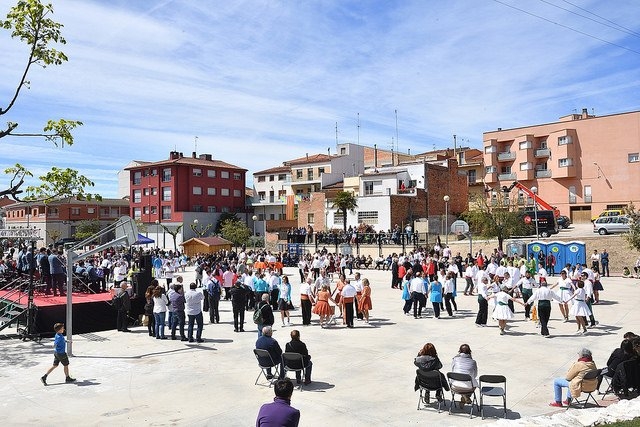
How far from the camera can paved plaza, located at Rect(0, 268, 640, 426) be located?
29.4 feet

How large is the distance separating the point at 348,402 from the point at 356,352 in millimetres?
3765

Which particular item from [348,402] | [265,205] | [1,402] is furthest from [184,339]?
[265,205]

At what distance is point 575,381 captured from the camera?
9008 mm

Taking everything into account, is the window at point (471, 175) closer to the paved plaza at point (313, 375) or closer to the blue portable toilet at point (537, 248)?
the blue portable toilet at point (537, 248)

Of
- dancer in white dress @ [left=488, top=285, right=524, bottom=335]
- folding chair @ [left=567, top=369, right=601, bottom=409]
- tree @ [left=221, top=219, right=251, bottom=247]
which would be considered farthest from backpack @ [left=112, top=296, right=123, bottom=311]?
tree @ [left=221, top=219, right=251, bottom=247]

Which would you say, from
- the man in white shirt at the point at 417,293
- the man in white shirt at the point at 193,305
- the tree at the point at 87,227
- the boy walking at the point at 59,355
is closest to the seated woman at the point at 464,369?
the man in white shirt at the point at 193,305

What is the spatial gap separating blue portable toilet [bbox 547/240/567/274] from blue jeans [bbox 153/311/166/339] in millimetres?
23177

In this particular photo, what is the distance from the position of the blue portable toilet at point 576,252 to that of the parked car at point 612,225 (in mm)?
12919

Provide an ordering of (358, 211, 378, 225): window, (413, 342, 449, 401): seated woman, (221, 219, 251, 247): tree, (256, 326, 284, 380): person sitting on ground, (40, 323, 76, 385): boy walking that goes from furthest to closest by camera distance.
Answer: (221, 219, 251, 247): tree → (358, 211, 378, 225): window → (40, 323, 76, 385): boy walking → (256, 326, 284, 380): person sitting on ground → (413, 342, 449, 401): seated woman

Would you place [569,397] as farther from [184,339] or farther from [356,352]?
[184,339]

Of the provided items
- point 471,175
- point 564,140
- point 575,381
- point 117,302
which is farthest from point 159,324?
point 471,175

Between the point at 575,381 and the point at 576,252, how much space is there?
22.5 m

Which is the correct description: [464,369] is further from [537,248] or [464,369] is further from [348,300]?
[537,248]

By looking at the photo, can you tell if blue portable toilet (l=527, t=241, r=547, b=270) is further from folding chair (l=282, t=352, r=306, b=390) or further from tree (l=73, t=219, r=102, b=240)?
tree (l=73, t=219, r=102, b=240)
